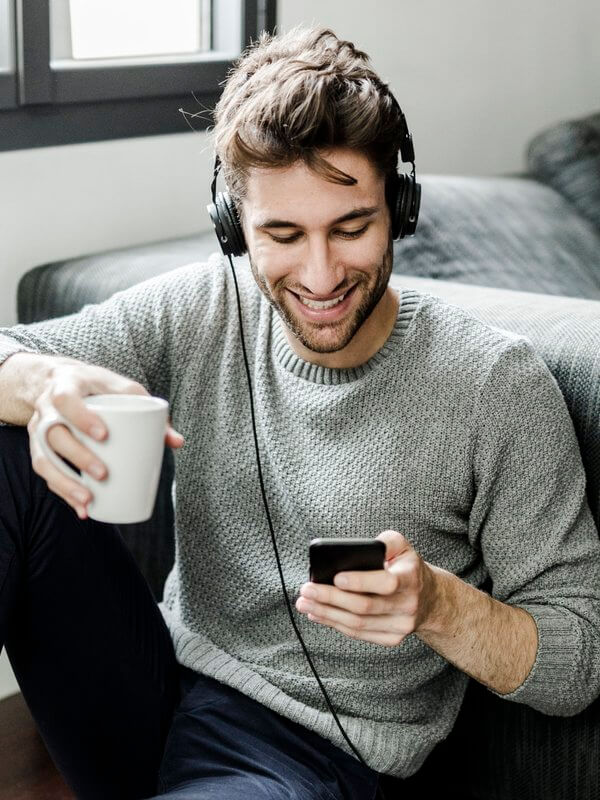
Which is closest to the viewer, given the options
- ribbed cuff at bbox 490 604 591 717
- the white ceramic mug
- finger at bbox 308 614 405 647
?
the white ceramic mug

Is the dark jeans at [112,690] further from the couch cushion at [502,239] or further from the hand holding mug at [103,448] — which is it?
the couch cushion at [502,239]

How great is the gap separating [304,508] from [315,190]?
340mm

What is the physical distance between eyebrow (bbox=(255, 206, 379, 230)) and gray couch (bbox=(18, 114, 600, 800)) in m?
0.27

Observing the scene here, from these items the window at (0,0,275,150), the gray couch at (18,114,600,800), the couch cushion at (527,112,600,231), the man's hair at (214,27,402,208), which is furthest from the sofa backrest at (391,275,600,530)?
the couch cushion at (527,112,600,231)

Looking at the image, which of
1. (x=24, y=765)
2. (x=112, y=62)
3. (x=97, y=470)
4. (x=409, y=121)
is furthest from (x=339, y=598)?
(x=409, y=121)

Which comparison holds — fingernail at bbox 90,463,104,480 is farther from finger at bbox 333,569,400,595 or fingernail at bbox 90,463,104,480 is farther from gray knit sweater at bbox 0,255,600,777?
gray knit sweater at bbox 0,255,600,777

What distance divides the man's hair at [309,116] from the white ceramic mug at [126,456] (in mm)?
350

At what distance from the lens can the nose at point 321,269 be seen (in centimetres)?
120

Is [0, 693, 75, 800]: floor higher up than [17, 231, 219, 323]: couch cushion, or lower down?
lower down

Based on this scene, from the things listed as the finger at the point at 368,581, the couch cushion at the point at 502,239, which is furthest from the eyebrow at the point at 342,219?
the couch cushion at the point at 502,239

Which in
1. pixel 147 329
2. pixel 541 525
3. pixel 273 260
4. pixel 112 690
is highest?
pixel 273 260

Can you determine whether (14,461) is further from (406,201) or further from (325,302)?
(406,201)

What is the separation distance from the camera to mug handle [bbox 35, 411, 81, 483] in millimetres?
966

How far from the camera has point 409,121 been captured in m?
2.49
